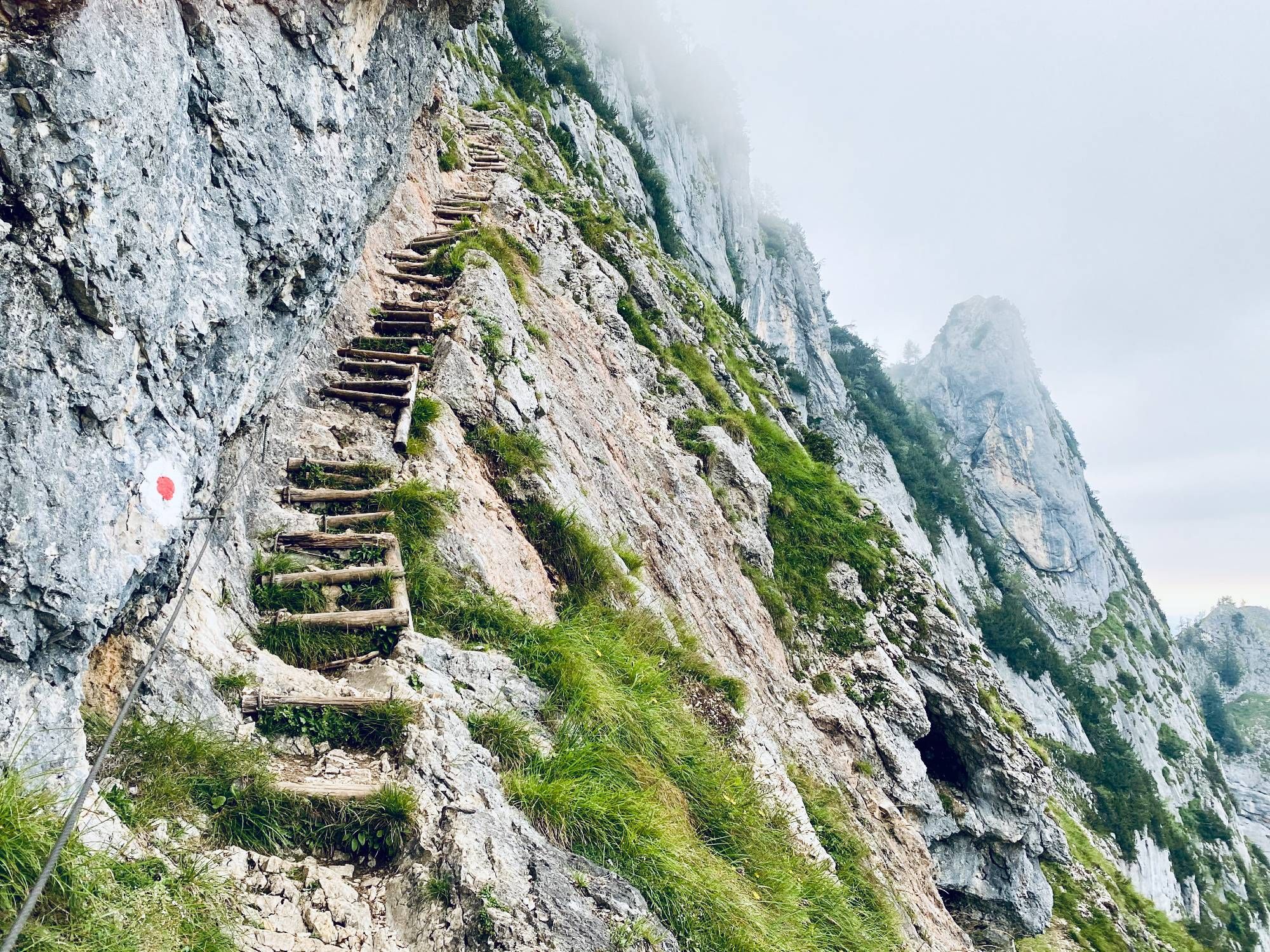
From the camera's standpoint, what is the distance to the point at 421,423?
806 centimetres

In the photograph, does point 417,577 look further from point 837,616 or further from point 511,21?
point 511,21

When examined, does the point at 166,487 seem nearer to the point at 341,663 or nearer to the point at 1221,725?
the point at 341,663

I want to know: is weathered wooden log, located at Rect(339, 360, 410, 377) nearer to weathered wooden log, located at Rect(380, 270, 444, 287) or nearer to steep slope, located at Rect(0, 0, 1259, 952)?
steep slope, located at Rect(0, 0, 1259, 952)

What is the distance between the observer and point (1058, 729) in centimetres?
4553

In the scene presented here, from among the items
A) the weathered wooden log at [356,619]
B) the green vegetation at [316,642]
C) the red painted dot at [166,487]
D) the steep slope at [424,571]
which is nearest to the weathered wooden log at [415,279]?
the steep slope at [424,571]

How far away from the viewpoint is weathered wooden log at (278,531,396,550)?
6059mm

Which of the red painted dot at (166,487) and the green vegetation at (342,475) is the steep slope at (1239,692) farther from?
the red painted dot at (166,487)

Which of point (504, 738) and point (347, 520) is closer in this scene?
point (504, 738)

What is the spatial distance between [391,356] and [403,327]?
4.07ft

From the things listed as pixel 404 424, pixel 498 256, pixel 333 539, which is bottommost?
pixel 333 539

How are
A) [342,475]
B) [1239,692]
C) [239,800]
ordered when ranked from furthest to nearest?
[1239,692] < [342,475] < [239,800]

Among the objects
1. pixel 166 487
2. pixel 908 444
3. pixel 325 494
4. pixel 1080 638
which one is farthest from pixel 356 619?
pixel 1080 638

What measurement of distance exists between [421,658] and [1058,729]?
53389 millimetres

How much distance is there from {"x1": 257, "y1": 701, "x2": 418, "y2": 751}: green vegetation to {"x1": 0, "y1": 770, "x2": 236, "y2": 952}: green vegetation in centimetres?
127
